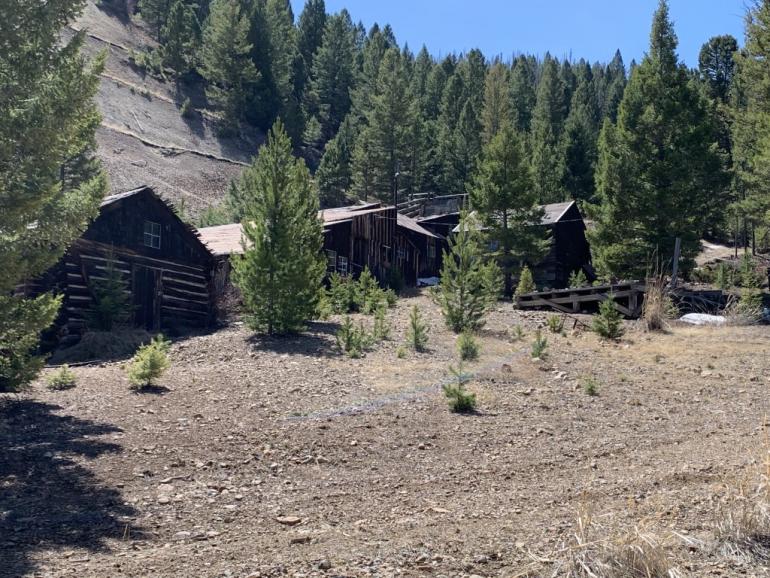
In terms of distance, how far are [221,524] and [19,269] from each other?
556 centimetres

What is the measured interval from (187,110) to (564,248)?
49.6 metres

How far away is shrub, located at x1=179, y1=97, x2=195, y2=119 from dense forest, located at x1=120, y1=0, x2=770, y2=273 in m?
2.51

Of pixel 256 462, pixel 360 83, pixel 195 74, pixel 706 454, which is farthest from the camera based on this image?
pixel 360 83

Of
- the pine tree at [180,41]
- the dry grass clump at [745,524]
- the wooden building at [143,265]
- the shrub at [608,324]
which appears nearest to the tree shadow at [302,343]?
the wooden building at [143,265]

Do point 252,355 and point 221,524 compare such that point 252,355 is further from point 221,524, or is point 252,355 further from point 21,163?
point 221,524

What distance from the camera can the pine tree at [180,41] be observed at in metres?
83.8

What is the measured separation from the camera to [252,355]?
18719mm

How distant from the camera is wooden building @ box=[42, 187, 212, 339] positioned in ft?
75.9

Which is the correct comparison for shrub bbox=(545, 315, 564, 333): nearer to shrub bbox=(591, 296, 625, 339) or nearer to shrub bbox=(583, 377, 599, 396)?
shrub bbox=(591, 296, 625, 339)

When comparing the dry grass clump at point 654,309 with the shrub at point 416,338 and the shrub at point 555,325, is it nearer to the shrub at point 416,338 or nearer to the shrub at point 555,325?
the shrub at point 555,325

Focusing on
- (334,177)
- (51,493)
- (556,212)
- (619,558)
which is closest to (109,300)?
(51,493)

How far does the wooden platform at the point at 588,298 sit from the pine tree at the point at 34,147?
686 inches

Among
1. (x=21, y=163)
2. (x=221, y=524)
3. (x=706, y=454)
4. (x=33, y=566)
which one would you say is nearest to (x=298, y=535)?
(x=221, y=524)

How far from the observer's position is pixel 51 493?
29.5 feet
